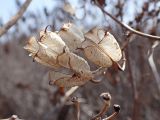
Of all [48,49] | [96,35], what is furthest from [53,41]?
[96,35]

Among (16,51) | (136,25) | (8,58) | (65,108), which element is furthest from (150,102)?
(16,51)

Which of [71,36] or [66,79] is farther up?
[71,36]

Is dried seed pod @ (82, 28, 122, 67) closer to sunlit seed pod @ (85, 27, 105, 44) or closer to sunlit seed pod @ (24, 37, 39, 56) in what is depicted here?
sunlit seed pod @ (85, 27, 105, 44)

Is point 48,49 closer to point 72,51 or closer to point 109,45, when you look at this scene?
point 72,51

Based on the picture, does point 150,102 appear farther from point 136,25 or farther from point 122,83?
point 136,25

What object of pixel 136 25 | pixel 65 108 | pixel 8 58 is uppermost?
pixel 8 58

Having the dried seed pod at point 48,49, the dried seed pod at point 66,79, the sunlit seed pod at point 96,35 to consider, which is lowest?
the dried seed pod at point 66,79

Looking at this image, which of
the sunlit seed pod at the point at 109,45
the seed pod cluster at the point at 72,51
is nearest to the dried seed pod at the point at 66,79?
the seed pod cluster at the point at 72,51

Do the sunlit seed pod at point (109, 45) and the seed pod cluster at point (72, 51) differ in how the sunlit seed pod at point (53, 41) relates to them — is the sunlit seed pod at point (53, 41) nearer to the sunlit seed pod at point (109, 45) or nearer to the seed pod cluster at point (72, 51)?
the seed pod cluster at point (72, 51)
